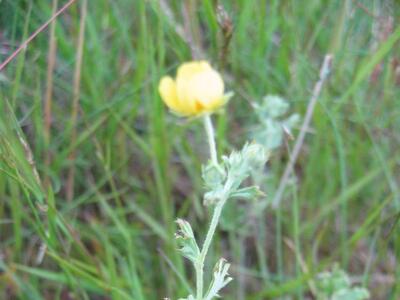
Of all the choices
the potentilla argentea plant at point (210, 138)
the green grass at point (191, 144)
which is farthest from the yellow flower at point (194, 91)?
the green grass at point (191, 144)

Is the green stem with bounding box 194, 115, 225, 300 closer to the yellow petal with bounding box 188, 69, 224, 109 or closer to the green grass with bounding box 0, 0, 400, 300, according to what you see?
the yellow petal with bounding box 188, 69, 224, 109

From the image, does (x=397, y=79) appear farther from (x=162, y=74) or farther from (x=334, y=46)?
(x=162, y=74)

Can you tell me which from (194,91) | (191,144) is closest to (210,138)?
(194,91)

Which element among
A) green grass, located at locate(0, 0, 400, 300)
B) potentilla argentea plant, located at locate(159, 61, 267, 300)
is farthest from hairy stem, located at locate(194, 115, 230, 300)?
green grass, located at locate(0, 0, 400, 300)

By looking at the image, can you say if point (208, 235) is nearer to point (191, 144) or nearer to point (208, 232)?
point (208, 232)

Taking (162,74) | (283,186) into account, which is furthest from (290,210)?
(162,74)
